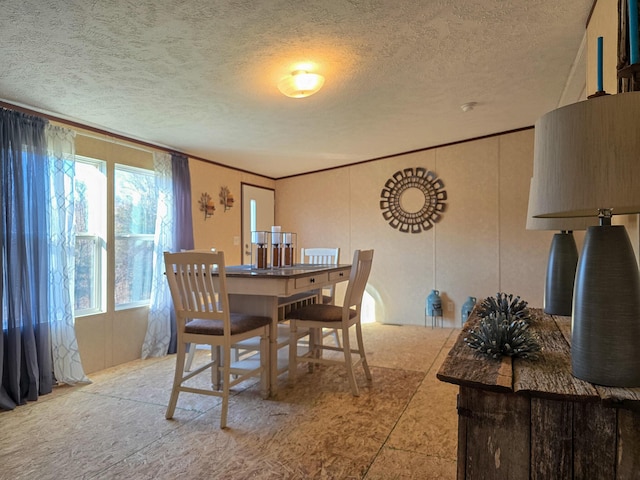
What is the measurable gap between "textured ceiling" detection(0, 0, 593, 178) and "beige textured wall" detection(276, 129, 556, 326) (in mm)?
1034

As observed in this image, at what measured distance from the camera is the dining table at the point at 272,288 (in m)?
2.54

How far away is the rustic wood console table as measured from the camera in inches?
33.7

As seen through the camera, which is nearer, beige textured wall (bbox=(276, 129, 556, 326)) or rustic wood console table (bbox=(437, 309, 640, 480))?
rustic wood console table (bbox=(437, 309, 640, 480))

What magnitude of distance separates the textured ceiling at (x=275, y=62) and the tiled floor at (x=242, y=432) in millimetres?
2127

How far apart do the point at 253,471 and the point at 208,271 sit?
3.58 ft

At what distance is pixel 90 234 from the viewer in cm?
341

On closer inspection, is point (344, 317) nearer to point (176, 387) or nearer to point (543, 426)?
point (176, 387)

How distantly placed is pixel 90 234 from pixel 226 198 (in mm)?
1740

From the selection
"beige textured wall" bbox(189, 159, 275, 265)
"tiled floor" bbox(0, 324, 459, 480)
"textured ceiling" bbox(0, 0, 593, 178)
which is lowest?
"tiled floor" bbox(0, 324, 459, 480)

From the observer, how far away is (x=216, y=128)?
3.57 m

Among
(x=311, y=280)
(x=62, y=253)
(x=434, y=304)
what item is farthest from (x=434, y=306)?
(x=62, y=253)

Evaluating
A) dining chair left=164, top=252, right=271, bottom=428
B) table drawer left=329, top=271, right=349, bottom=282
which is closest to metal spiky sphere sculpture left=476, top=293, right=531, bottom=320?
dining chair left=164, top=252, right=271, bottom=428

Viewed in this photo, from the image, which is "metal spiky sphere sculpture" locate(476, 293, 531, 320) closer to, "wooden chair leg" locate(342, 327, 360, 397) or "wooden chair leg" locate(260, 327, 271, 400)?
"wooden chair leg" locate(342, 327, 360, 397)

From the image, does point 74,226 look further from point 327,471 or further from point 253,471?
point 327,471
